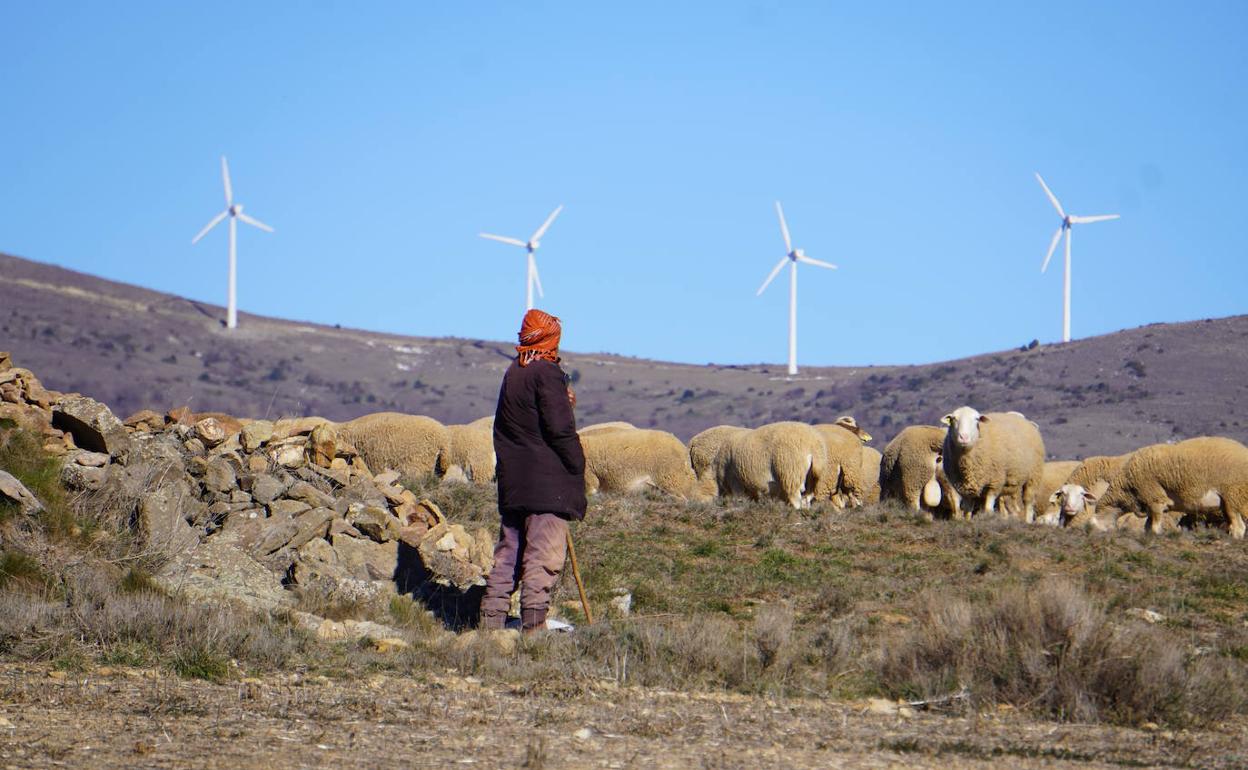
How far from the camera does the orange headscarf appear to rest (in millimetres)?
10367

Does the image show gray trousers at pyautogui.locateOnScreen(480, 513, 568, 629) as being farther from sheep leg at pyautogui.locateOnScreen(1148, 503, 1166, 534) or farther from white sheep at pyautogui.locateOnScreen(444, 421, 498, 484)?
sheep leg at pyautogui.locateOnScreen(1148, 503, 1166, 534)

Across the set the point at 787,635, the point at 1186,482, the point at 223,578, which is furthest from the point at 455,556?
the point at 1186,482

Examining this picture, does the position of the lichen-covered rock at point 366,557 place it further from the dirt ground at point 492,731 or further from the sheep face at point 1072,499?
the sheep face at point 1072,499

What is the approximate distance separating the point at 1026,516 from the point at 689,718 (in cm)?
1528

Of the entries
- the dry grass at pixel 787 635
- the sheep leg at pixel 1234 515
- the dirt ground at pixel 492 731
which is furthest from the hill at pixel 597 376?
the dirt ground at pixel 492 731

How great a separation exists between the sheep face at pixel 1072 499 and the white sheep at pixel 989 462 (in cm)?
158

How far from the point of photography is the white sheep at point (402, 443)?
21.6m

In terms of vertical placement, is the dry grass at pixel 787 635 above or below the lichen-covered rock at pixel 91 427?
below

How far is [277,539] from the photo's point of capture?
40.9 feet

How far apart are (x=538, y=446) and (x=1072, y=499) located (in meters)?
15.4

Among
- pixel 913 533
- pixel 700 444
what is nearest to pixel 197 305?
pixel 700 444

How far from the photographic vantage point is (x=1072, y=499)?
23312mm

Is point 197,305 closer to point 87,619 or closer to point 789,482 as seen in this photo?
point 789,482

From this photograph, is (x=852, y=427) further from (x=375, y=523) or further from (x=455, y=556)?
(x=375, y=523)
